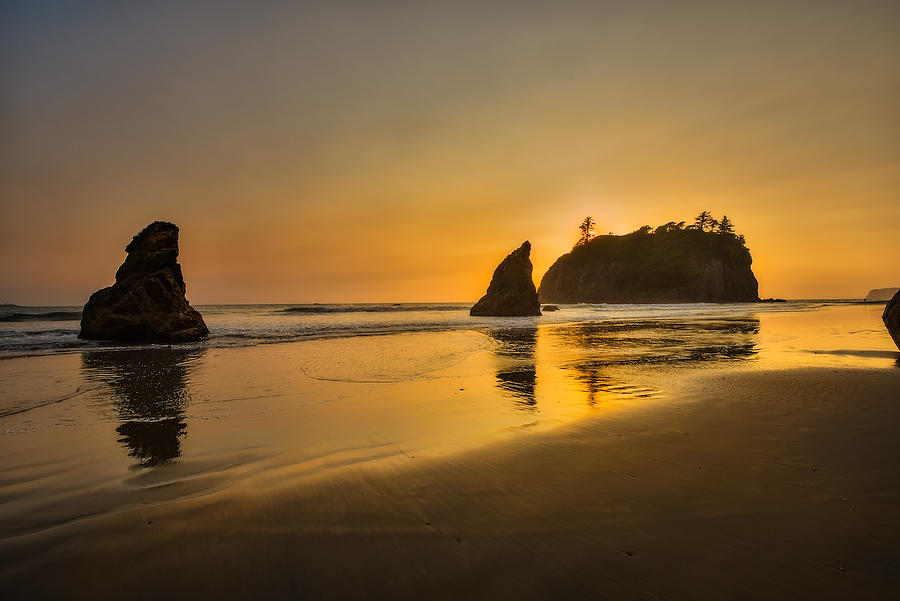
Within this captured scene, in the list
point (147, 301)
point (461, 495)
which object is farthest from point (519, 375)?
point (147, 301)

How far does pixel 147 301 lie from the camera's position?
1673 centimetres

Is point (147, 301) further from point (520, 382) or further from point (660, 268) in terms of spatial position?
point (660, 268)

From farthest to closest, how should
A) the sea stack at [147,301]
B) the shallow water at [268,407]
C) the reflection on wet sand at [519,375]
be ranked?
the sea stack at [147,301], the reflection on wet sand at [519,375], the shallow water at [268,407]

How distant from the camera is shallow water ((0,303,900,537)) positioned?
3344mm

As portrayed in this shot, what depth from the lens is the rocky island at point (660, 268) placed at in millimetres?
98000

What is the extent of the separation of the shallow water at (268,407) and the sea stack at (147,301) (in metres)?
4.30

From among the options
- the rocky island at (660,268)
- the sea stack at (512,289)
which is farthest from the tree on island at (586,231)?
the sea stack at (512,289)

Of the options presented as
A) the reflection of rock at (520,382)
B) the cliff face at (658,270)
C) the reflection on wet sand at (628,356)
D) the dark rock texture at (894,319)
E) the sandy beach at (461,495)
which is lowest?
the reflection on wet sand at (628,356)

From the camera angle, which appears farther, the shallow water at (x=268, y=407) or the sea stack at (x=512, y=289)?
the sea stack at (x=512, y=289)

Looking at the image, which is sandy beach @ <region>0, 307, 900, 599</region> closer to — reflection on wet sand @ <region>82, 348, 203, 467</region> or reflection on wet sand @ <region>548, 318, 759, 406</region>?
reflection on wet sand @ <region>82, 348, 203, 467</region>

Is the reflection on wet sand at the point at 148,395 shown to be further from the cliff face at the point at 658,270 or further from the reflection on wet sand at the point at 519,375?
the cliff face at the point at 658,270

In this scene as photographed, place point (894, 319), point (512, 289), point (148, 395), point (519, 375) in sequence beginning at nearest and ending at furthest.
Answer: point (148, 395)
point (519, 375)
point (894, 319)
point (512, 289)

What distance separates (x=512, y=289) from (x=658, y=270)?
81.0 m

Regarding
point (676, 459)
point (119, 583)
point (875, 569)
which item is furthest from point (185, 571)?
point (676, 459)
